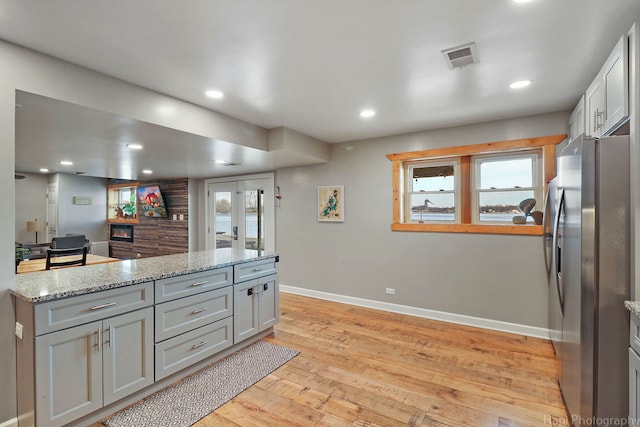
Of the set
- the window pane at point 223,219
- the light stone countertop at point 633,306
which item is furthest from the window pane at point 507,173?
the window pane at point 223,219

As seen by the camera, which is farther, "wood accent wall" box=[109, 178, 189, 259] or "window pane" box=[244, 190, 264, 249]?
"wood accent wall" box=[109, 178, 189, 259]

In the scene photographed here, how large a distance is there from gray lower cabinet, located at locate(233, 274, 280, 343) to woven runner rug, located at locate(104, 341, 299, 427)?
0.21 m

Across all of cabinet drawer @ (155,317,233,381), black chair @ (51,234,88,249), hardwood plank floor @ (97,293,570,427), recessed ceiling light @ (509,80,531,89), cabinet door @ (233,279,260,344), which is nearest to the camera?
hardwood plank floor @ (97,293,570,427)

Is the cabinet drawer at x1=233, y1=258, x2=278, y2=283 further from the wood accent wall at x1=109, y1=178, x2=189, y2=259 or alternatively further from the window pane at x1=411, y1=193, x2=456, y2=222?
the wood accent wall at x1=109, y1=178, x2=189, y2=259

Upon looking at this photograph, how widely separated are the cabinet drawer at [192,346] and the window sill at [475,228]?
7.98ft

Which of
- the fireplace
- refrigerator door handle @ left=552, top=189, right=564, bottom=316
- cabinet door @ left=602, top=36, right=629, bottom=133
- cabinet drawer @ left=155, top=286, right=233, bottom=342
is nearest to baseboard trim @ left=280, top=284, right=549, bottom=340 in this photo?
refrigerator door handle @ left=552, top=189, right=564, bottom=316

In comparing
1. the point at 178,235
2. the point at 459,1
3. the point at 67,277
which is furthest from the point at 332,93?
the point at 178,235

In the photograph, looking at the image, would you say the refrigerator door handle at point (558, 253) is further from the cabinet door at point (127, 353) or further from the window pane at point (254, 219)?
the window pane at point (254, 219)

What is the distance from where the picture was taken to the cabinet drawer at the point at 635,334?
1419 millimetres

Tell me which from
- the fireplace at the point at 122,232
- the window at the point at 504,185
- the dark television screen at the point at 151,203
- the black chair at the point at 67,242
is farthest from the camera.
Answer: the fireplace at the point at 122,232

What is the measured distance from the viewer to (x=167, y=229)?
670cm

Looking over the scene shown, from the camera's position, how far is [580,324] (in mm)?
1721

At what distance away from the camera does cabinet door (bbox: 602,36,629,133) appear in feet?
5.47

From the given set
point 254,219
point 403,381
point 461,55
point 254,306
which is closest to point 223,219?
point 254,219
